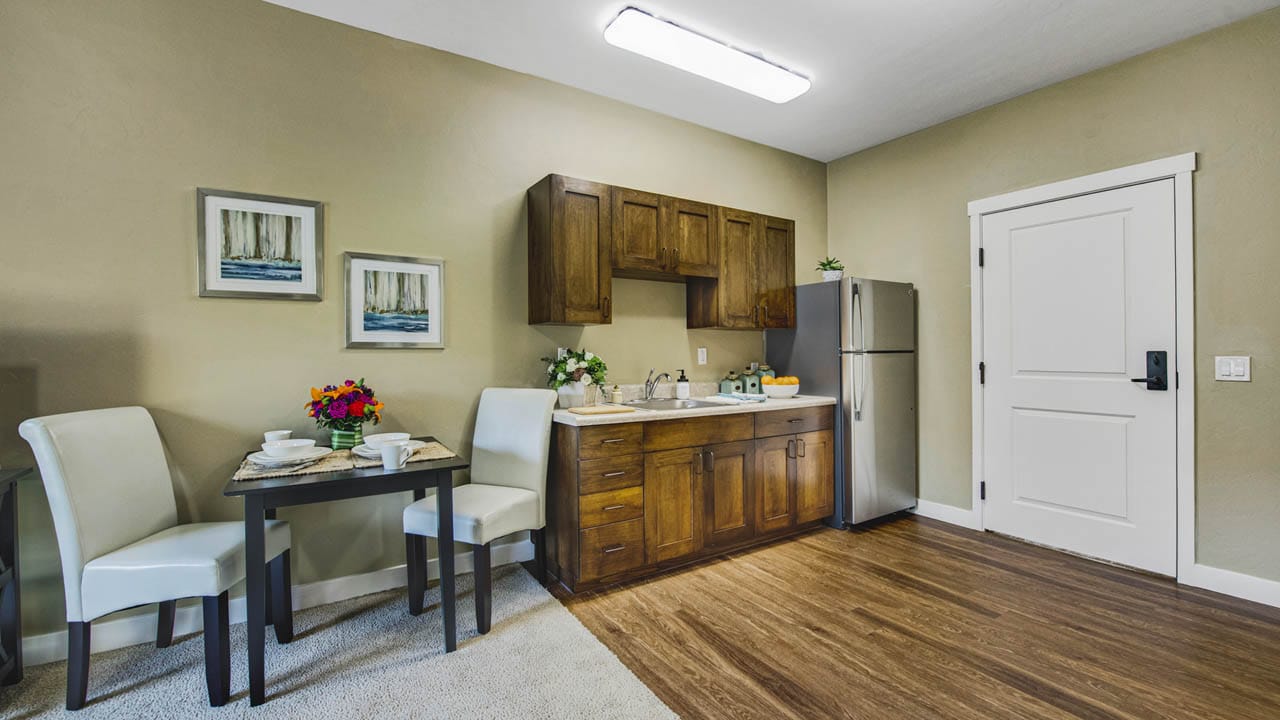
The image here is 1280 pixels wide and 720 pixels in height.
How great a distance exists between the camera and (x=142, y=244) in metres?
2.35

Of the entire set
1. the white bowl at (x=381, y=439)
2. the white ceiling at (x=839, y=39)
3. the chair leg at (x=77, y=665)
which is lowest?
the chair leg at (x=77, y=665)

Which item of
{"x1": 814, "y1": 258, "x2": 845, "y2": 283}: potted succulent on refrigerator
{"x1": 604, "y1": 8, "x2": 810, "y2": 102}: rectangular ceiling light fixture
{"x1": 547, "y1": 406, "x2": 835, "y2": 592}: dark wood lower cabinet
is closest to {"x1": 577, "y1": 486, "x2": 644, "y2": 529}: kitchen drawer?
{"x1": 547, "y1": 406, "x2": 835, "y2": 592}: dark wood lower cabinet

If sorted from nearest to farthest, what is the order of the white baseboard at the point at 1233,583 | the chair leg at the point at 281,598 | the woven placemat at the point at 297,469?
the woven placemat at the point at 297,469, the chair leg at the point at 281,598, the white baseboard at the point at 1233,583

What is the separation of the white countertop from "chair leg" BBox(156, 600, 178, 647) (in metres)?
1.79

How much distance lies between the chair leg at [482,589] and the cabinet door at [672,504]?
34.6 inches

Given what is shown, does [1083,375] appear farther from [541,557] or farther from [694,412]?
[541,557]

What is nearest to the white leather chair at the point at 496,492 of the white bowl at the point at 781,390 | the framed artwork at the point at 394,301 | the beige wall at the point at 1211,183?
the framed artwork at the point at 394,301

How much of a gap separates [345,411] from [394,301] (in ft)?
2.23

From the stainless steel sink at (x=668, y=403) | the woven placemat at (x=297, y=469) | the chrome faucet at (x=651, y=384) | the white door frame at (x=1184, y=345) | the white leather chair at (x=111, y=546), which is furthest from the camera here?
the chrome faucet at (x=651, y=384)

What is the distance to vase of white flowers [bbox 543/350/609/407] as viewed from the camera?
3.15 meters

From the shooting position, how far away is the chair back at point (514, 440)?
9.12 ft

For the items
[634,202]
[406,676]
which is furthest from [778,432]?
[406,676]

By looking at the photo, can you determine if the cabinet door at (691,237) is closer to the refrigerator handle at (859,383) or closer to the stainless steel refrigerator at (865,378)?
the stainless steel refrigerator at (865,378)

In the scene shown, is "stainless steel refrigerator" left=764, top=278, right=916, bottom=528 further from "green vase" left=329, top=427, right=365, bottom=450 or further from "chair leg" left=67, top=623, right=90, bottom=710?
"chair leg" left=67, top=623, right=90, bottom=710
